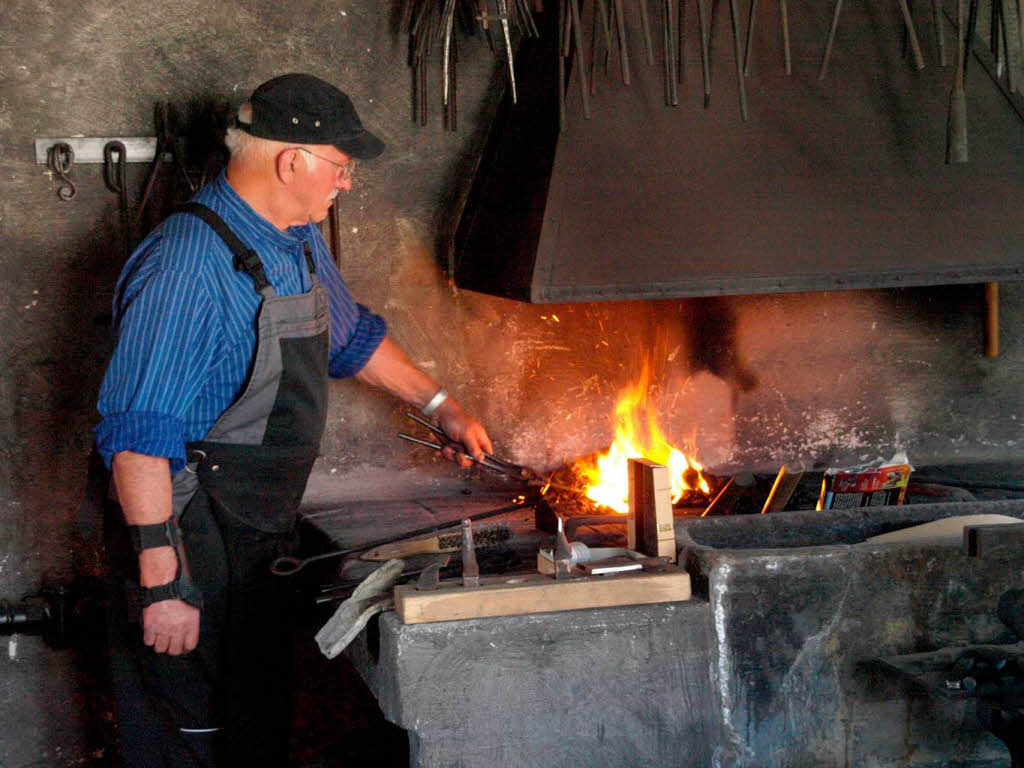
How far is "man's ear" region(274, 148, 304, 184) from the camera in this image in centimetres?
262

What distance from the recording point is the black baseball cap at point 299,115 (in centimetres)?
261

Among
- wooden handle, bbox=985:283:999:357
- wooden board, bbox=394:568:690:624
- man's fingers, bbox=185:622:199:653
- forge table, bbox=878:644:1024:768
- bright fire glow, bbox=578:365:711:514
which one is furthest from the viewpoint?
wooden handle, bbox=985:283:999:357

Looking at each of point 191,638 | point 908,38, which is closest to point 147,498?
point 191,638

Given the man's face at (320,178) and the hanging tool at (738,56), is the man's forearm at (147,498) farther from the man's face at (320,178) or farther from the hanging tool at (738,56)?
the hanging tool at (738,56)

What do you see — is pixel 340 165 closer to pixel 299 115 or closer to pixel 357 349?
pixel 299 115

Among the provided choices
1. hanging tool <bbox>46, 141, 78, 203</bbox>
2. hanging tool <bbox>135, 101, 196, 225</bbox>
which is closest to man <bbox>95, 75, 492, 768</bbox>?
hanging tool <bbox>135, 101, 196, 225</bbox>

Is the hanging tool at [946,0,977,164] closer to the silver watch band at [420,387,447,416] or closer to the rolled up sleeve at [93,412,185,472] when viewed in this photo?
the silver watch band at [420,387,447,416]

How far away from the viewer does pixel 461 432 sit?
3205 millimetres

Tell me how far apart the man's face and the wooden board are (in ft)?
2.96

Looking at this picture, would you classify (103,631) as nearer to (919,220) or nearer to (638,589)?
(638,589)

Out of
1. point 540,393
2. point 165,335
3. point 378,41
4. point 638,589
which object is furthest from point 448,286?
point 638,589

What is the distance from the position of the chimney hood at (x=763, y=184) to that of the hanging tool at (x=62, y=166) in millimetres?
1121

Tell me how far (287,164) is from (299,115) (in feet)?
0.35

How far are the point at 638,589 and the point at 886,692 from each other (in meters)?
0.55
